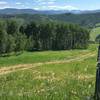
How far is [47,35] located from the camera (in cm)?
13438

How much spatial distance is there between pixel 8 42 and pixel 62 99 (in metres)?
92.3

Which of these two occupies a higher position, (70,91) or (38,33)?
(70,91)

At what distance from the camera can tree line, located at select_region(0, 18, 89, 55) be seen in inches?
4545

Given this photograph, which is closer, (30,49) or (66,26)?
(30,49)

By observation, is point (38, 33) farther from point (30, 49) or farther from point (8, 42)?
point (8, 42)

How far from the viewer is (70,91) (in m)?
6.99

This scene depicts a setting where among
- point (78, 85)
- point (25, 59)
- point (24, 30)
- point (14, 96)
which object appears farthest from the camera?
point (24, 30)

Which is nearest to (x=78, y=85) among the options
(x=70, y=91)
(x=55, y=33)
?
(x=70, y=91)

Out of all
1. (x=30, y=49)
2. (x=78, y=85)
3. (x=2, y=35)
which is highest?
(x=78, y=85)

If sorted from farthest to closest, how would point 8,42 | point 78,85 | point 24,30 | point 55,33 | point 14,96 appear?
point 55,33, point 24,30, point 8,42, point 78,85, point 14,96

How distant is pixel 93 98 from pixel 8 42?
92866mm

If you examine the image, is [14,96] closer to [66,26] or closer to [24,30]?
[24,30]

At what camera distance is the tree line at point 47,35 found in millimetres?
115438

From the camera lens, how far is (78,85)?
7.87 metres
